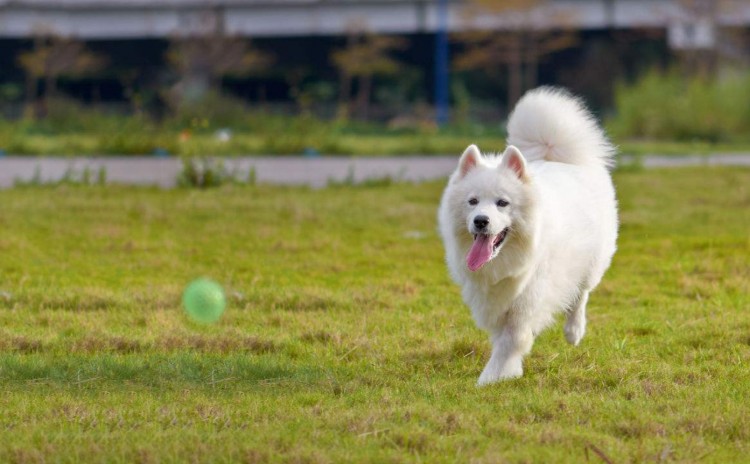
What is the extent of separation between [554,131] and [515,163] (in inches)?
42.4

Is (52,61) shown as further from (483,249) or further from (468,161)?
(483,249)

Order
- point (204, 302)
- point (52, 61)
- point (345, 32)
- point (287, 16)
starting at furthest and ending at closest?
point (287, 16)
point (345, 32)
point (52, 61)
point (204, 302)

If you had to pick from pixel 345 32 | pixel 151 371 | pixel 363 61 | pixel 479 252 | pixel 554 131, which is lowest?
pixel 363 61

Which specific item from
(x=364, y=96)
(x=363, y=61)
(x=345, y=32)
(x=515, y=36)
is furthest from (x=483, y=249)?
(x=364, y=96)

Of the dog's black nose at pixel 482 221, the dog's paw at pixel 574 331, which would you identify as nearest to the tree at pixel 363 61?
the dog's paw at pixel 574 331

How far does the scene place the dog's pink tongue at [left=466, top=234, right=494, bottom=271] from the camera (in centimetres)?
540

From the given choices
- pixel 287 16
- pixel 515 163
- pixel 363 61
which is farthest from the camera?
pixel 287 16

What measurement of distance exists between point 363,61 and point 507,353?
35.4m

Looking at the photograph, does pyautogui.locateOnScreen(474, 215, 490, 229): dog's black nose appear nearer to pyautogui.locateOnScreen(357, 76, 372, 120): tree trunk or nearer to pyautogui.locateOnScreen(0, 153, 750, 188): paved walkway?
pyautogui.locateOnScreen(0, 153, 750, 188): paved walkway

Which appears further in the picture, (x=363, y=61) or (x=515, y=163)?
(x=363, y=61)

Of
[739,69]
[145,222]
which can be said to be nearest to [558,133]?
[145,222]

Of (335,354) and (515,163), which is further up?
(515,163)

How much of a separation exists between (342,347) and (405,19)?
36.4 metres

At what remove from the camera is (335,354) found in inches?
233
